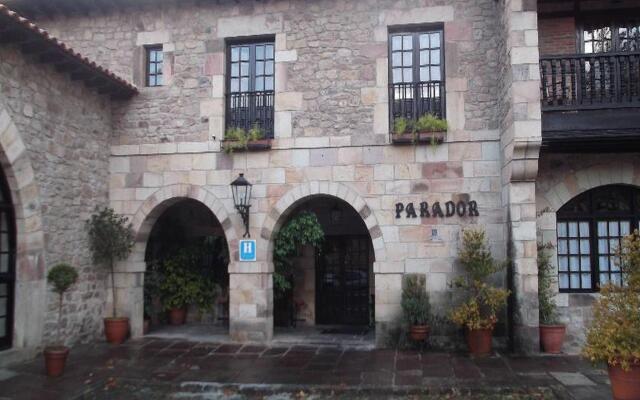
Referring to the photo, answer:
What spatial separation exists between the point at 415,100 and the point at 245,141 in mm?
3010

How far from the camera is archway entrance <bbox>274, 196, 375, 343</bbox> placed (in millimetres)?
11297

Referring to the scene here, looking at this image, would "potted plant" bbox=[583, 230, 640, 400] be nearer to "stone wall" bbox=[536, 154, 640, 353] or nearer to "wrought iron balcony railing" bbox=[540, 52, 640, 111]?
"stone wall" bbox=[536, 154, 640, 353]

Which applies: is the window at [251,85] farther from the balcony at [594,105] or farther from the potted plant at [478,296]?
the balcony at [594,105]

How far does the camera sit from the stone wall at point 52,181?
776 cm

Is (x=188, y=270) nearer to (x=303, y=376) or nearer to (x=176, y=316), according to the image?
(x=176, y=316)

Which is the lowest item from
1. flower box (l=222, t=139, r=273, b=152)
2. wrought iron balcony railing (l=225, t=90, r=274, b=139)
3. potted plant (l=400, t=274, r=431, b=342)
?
potted plant (l=400, t=274, r=431, b=342)

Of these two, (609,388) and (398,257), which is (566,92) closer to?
(398,257)

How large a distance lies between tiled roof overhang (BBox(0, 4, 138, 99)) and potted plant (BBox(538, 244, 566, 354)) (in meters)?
7.65

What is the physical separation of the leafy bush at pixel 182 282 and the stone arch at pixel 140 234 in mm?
1012

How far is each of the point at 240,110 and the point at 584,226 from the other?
6.20 m

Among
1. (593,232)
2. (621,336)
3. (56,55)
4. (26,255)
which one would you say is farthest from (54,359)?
(593,232)

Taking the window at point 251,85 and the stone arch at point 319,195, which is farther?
the window at point 251,85

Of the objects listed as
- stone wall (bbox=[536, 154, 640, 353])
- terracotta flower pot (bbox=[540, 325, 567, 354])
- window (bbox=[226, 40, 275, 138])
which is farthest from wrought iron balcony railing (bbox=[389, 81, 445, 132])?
terracotta flower pot (bbox=[540, 325, 567, 354])

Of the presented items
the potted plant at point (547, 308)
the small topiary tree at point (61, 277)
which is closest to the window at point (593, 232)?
the potted plant at point (547, 308)
